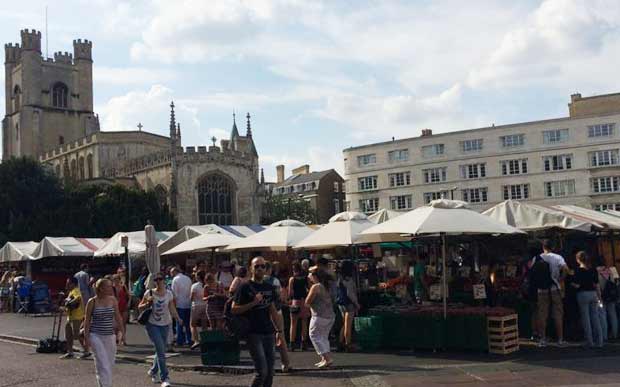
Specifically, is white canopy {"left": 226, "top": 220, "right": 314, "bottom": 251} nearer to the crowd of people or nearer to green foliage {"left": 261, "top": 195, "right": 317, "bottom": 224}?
the crowd of people

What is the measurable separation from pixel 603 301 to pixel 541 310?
1.58 meters

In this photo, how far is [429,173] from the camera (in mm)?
65375

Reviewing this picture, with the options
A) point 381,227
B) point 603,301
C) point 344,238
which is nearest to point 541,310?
point 603,301

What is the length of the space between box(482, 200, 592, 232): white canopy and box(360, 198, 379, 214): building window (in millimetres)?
52978

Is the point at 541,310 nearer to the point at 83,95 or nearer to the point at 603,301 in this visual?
the point at 603,301

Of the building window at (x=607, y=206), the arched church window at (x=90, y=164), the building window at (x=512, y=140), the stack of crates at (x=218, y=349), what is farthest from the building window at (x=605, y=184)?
the stack of crates at (x=218, y=349)

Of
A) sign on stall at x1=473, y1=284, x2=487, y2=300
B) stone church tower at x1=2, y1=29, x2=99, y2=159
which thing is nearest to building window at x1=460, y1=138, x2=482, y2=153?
stone church tower at x1=2, y1=29, x2=99, y2=159

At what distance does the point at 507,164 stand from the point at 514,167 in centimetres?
67

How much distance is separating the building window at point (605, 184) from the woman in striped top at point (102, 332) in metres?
55.4

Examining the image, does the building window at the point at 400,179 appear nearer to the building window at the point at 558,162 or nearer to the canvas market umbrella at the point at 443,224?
the building window at the point at 558,162

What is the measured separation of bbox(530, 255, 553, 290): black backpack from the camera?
39.1 feet

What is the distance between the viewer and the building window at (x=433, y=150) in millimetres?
64875

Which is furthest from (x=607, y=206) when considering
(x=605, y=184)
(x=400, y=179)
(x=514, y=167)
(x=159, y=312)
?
(x=159, y=312)

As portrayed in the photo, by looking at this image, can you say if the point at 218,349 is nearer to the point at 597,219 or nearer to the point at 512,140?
the point at 597,219
